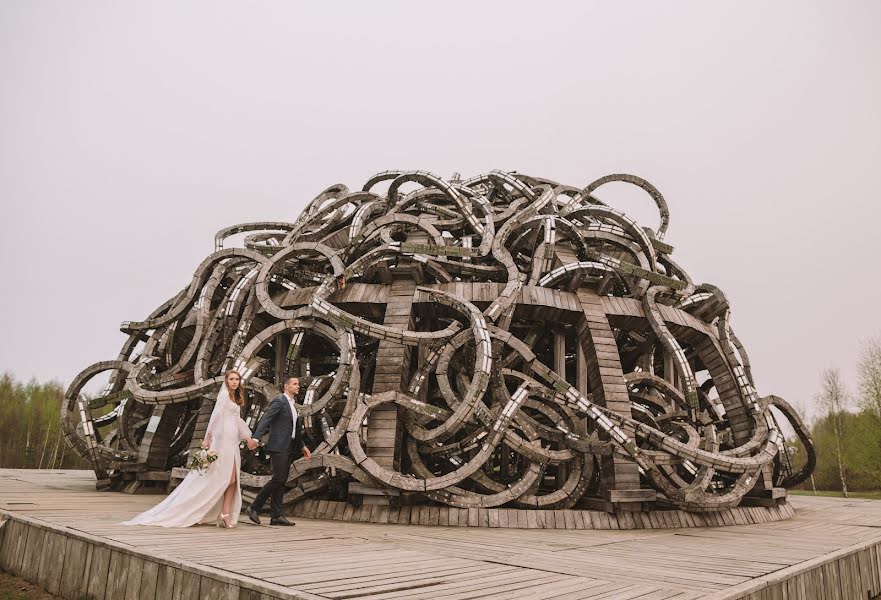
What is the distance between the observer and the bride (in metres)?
10.1

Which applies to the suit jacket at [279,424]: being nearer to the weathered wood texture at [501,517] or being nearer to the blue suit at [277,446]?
the blue suit at [277,446]

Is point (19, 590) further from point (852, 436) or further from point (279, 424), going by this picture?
point (852, 436)

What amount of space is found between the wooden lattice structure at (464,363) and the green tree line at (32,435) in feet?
113

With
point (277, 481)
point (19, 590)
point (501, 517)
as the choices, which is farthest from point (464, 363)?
point (19, 590)

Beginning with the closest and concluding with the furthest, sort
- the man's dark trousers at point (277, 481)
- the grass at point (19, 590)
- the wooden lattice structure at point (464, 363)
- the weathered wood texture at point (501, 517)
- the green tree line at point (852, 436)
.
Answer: the grass at point (19, 590) < the man's dark trousers at point (277, 481) < the weathered wood texture at point (501, 517) < the wooden lattice structure at point (464, 363) < the green tree line at point (852, 436)

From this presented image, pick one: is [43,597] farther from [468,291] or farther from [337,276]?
[468,291]

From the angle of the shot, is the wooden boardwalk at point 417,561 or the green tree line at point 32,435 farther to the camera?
the green tree line at point 32,435

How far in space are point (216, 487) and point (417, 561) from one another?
4.42 meters

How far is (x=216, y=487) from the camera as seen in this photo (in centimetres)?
1037

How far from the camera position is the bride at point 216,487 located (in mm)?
10141

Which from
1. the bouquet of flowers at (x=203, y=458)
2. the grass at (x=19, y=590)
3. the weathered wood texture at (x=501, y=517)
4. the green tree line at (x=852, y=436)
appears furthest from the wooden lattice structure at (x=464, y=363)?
the green tree line at (x=852, y=436)

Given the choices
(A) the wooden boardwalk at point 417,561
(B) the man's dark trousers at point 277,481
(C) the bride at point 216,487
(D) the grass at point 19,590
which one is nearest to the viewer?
(A) the wooden boardwalk at point 417,561

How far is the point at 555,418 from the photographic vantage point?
14266mm

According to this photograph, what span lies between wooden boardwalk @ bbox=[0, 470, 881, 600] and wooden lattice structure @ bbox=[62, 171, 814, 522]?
162 centimetres
